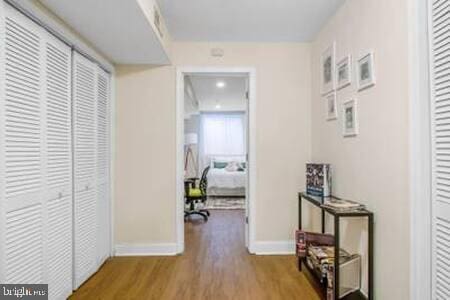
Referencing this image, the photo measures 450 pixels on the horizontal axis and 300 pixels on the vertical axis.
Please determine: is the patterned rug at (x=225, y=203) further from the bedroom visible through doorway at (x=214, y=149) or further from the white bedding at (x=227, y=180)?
the white bedding at (x=227, y=180)

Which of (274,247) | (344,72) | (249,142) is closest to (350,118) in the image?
(344,72)

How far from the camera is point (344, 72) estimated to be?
2.66 metres

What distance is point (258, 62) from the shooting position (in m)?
3.68

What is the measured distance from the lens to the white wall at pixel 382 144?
184cm

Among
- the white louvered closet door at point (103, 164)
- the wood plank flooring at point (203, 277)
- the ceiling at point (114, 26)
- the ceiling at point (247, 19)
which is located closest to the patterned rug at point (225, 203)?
the wood plank flooring at point (203, 277)

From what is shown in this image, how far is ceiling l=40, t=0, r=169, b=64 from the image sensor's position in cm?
207

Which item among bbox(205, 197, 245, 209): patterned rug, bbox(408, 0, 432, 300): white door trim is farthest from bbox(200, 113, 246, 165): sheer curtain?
bbox(408, 0, 432, 300): white door trim

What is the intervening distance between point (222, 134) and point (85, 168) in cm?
711

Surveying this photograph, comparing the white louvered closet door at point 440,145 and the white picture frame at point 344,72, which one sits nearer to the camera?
the white louvered closet door at point 440,145

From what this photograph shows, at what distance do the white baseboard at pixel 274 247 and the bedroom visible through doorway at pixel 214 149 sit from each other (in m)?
1.27

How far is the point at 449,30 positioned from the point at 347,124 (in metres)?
1.13

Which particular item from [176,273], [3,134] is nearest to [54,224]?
[3,134]

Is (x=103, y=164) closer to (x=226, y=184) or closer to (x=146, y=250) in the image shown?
(x=146, y=250)

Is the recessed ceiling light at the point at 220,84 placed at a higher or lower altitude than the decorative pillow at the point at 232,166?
higher
